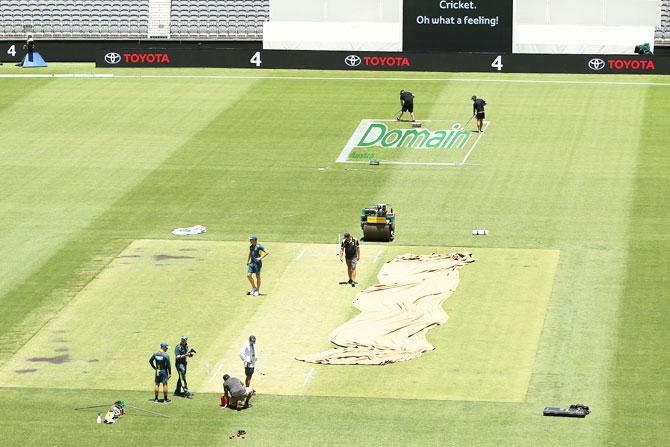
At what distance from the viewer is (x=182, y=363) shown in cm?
4203

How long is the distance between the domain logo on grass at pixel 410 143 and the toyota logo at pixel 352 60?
420 inches

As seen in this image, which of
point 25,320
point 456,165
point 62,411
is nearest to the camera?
point 62,411

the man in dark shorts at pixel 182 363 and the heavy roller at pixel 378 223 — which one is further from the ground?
the man in dark shorts at pixel 182 363

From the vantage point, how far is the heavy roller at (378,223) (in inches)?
2170

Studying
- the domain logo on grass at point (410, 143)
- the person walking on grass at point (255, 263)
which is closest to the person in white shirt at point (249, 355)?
the person walking on grass at point (255, 263)

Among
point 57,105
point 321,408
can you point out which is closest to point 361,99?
point 57,105

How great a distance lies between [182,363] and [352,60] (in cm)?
4326

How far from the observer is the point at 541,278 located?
51.9 m

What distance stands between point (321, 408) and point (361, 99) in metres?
37.1

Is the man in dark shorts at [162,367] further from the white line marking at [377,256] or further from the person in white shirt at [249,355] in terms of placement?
the white line marking at [377,256]

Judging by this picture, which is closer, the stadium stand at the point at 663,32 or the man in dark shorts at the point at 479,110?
the man in dark shorts at the point at 479,110

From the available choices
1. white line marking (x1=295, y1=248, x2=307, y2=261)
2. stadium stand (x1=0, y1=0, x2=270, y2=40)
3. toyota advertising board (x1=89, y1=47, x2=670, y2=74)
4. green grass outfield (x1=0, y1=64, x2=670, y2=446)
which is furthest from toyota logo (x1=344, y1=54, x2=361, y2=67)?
white line marking (x1=295, y1=248, x2=307, y2=261)

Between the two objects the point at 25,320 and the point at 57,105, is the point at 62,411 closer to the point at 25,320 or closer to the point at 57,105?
the point at 25,320

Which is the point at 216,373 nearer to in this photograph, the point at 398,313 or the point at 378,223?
the point at 398,313
